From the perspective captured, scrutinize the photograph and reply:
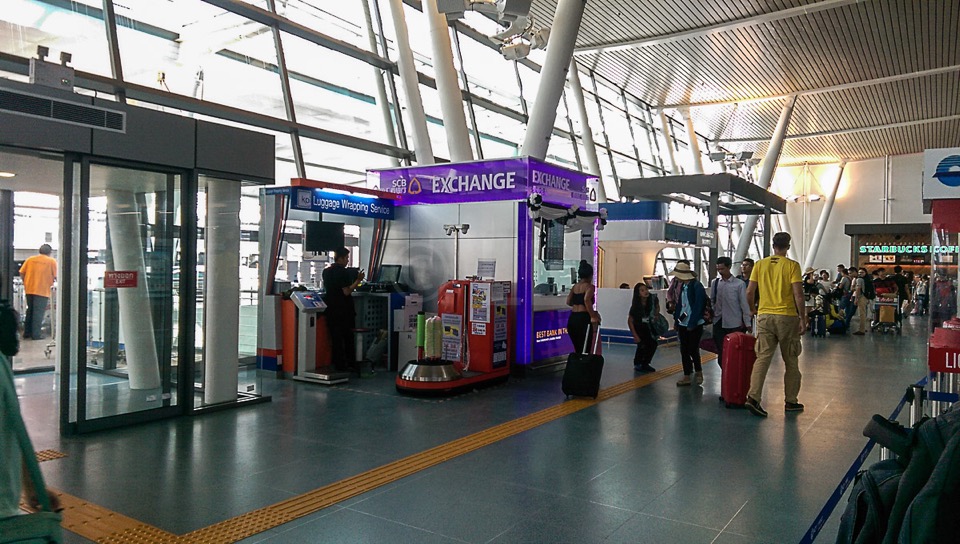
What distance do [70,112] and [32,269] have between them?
3099 mm

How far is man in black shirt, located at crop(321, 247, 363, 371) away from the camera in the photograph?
795cm

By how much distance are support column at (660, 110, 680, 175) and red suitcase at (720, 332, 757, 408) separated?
15.2 m

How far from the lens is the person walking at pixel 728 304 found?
23.9 feet

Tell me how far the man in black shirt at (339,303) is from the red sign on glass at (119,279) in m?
2.64

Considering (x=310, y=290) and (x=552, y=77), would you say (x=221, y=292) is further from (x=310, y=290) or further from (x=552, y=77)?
(x=552, y=77)

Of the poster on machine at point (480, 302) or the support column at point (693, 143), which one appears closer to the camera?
the poster on machine at point (480, 302)

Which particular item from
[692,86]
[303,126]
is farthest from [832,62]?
[303,126]

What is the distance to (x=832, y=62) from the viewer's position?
16062 mm

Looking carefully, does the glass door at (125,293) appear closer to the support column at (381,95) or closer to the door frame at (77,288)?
the door frame at (77,288)

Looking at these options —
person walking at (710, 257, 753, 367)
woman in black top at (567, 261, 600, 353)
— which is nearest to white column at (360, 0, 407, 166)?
woman in black top at (567, 261, 600, 353)

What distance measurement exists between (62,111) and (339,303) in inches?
150

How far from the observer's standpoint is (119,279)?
215 inches

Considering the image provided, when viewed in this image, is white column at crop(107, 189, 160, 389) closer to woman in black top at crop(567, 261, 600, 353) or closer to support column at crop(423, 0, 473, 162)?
woman in black top at crop(567, 261, 600, 353)

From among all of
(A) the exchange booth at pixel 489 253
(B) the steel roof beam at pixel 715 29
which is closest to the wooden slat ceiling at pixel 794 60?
(B) the steel roof beam at pixel 715 29
